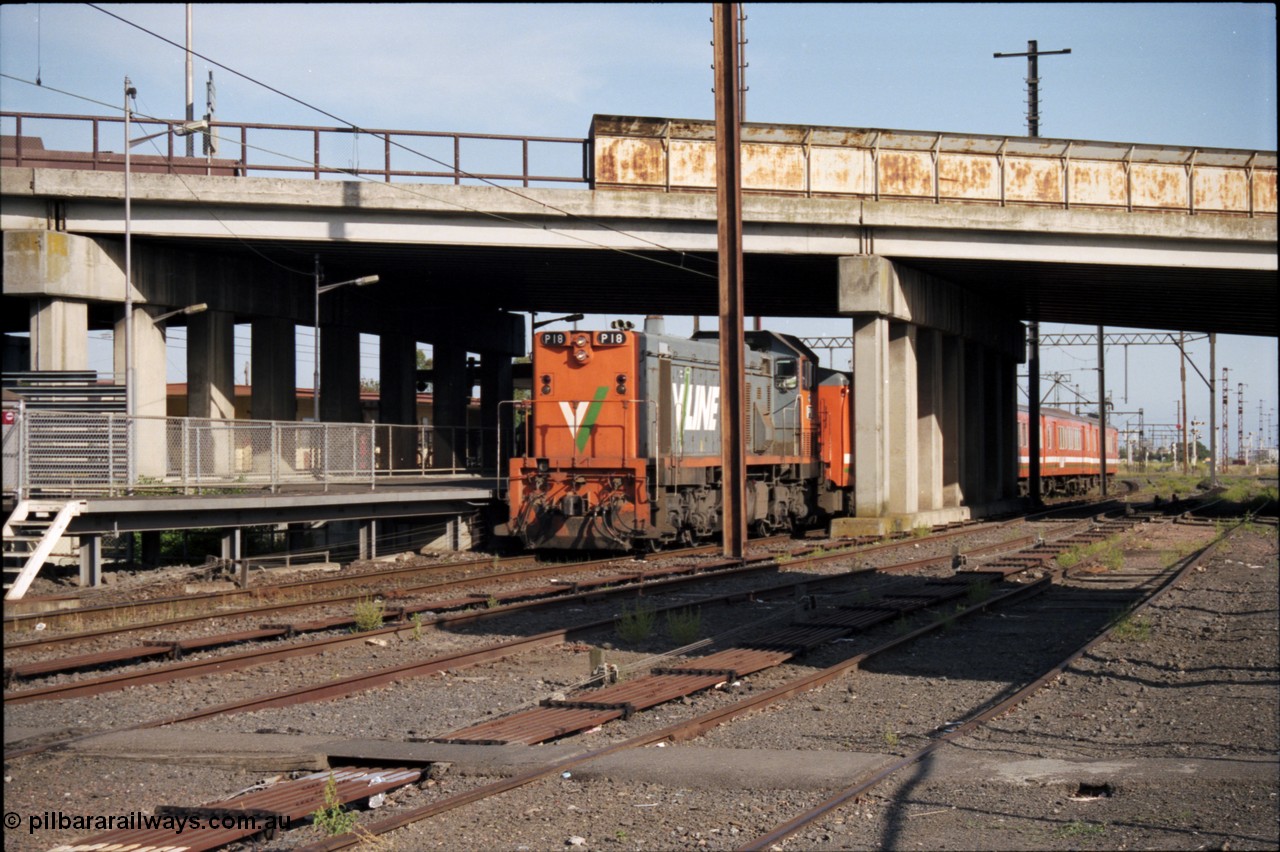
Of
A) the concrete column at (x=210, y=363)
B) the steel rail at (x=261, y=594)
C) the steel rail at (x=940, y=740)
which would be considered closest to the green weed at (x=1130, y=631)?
the steel rail at (x=940, y=740)

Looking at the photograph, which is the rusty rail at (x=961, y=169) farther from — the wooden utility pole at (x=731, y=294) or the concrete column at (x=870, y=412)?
the wooden utility pole at (x=731, y=294)

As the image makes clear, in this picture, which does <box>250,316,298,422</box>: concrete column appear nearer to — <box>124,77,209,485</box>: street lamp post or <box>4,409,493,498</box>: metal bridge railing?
<box>124,77,209,485</box>: street lamp post

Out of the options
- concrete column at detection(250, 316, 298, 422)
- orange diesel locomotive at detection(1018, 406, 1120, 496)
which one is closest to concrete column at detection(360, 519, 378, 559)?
concrete column at detection(250, 316, 298, 422)

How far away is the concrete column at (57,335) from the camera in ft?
74.1

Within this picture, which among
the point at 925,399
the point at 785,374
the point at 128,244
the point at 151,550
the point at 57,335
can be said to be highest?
the point at 128,244

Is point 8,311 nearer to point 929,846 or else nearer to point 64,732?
point 64,732

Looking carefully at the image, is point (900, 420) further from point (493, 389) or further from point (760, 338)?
point (493, 389)

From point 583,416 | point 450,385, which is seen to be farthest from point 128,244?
point 450,385

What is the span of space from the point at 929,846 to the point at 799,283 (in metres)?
26.8

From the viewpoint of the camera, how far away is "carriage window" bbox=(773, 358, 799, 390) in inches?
975

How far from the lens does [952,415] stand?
35281mm

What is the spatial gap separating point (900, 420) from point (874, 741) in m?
20.9

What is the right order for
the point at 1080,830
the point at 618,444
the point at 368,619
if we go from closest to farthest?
1. the point at 1080,830
2. the point at 368,619
3. the point at 618,444

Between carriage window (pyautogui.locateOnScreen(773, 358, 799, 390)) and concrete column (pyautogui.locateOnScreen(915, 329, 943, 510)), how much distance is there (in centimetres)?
853
